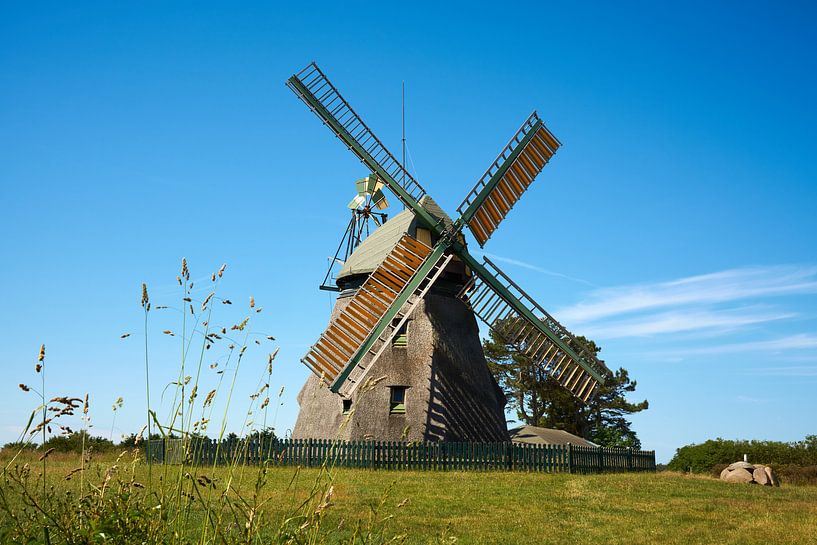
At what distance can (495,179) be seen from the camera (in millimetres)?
20094

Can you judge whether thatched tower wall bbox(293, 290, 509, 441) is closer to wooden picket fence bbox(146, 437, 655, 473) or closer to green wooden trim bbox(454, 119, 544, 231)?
wooden picket fence bbox(146, 437, 655, 473)

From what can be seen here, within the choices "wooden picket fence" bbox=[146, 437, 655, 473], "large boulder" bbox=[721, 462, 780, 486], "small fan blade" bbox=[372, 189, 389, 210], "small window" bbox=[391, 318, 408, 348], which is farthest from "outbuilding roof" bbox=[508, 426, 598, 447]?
"small fan blade" bbox=[372, 189, 389, 210]

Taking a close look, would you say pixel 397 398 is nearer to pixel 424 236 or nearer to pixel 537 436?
pixel 424 236

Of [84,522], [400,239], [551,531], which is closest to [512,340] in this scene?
[400,239]

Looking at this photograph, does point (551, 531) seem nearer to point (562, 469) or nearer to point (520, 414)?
point (562, 469)

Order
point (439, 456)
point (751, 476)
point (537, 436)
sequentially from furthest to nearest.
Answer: point (537, 436)
point (751, 476)
point (439, 456)

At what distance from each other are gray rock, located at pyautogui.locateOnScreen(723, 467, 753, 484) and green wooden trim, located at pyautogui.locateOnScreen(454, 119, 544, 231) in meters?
10.8

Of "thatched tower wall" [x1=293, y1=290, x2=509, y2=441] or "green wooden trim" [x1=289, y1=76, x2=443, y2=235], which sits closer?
"thatched tower wall" [x1=293, y1=290, x2=509, y2=441]

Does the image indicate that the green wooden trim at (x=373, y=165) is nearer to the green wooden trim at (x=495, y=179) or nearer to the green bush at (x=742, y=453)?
the green wooden trim at (x=495, y=179)

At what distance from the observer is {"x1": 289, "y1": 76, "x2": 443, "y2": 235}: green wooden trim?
1911cm

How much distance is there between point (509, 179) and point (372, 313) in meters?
6.28

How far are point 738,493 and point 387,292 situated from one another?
373 inches

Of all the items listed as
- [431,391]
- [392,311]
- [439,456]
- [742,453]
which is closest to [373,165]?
[392,311]

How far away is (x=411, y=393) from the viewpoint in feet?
62.6
